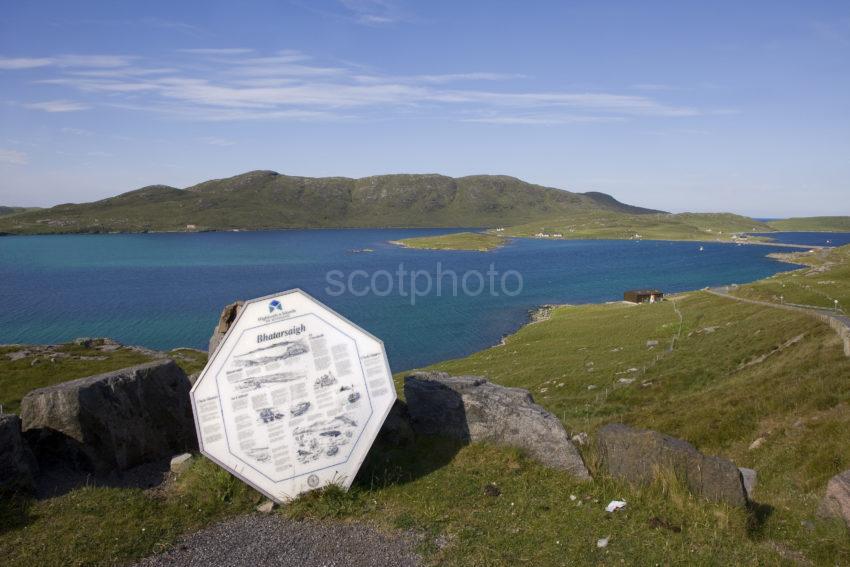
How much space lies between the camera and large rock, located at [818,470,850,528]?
432 inches

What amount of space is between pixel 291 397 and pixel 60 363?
68241mm

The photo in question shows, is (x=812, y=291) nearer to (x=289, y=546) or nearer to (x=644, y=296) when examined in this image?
(x=644, y=296)

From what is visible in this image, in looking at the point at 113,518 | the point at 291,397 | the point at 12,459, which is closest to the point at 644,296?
the point at 291,397

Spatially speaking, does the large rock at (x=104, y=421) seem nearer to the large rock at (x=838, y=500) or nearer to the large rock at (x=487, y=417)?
the large rock at (x=487, y=417)

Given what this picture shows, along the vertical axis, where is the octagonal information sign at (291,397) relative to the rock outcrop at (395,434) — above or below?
above

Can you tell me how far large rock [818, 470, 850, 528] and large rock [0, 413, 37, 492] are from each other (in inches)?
668

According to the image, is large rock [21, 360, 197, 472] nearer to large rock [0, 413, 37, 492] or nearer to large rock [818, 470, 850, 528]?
large rock [0, 413, 37, 492]

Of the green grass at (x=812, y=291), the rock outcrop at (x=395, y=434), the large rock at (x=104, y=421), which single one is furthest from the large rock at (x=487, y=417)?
the green grass at (x=812, y=291)

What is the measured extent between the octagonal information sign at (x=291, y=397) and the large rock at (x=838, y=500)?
9.27m

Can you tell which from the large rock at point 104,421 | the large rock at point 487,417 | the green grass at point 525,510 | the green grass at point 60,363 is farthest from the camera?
the green grass at point 60,363

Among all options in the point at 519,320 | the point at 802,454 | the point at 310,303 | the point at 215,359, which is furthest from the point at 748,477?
the point at 519,320

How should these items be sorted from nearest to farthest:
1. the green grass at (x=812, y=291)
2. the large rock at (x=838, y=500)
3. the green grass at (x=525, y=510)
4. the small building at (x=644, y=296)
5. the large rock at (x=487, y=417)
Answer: the green grass at (x=525, y=510), the large rock at (x=838, y=500), the large rock at (x=487, y=417), the green grass at (x=812, y=291), the small building at (x=644, y=296)

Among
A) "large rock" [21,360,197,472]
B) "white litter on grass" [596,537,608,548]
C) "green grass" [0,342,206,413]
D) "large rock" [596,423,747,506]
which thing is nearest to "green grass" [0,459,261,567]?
"large rock" [21,360,197,472]

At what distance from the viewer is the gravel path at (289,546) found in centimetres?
1036
